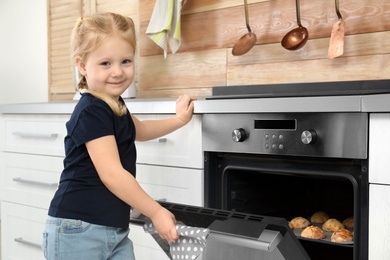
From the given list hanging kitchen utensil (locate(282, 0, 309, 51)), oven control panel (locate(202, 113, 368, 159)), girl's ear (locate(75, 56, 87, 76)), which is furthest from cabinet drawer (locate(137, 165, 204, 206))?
hanging kitchen utensil (locate(282, 0, 309, 51))

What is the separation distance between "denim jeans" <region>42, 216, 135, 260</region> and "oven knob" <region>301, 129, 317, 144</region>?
20.7 inches

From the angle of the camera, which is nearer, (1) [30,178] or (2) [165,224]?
(2) [165,224]

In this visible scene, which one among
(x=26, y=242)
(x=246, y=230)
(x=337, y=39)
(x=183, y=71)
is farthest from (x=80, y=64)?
Result: (x=26, y=242)

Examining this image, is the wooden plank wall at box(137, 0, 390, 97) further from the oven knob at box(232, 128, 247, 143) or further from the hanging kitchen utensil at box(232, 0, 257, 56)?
the oven knob at box(232, 128, 247, 143)

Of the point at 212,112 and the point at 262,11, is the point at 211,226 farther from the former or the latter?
the point at 262,11

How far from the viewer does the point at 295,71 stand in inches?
75.5

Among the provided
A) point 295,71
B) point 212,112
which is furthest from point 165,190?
point 295,71

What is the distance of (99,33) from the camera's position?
1295 mm

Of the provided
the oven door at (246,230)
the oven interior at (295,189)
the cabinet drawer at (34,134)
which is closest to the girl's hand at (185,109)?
the oven interior at (295,189)

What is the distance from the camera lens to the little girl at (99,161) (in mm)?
1270

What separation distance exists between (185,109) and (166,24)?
27.2 inches

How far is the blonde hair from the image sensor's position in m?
1.30

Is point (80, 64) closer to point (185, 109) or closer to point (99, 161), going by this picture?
point (99, 161)

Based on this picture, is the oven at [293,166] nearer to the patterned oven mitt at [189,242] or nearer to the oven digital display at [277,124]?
the oven digital display at [277,124]
